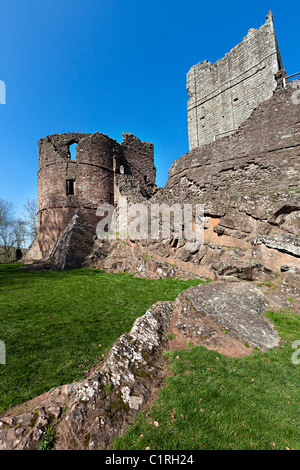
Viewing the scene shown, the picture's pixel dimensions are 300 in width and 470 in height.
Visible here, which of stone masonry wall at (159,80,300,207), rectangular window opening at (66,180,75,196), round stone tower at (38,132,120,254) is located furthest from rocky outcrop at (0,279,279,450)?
rectangular window opening at (66,180,75,196)

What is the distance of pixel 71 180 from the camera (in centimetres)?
1998

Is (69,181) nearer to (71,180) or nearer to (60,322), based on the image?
(71,180)

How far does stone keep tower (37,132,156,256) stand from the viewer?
19.6 meters

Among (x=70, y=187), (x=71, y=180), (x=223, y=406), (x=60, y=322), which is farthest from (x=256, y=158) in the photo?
(x=70, y=187)

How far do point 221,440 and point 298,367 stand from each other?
2.62m

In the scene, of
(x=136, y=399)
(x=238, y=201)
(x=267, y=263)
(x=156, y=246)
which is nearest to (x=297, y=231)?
(x=267, y=263)

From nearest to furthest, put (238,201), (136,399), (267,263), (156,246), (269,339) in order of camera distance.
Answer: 1. (136,399)
2. (269,339)
3. (267,263)
4. (238,201)
5. (156,246)

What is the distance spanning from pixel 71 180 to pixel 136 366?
1894cm

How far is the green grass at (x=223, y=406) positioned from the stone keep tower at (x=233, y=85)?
81.2 ft

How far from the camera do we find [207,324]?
18.9 ft

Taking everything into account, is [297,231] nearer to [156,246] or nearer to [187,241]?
[187,241]

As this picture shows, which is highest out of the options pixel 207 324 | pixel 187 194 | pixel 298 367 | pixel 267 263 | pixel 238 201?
pixel 187 194

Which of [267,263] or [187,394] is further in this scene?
[267,263]

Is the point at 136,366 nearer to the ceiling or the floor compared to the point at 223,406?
nearer to the ceiling
